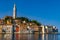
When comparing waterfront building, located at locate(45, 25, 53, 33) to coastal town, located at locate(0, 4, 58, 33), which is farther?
waterfront building, located at locate(45, 25, 53, 33)

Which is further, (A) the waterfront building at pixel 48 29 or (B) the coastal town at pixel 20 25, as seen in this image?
(A) the waterfront building at pixel 48 29

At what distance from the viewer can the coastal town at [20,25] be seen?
120919 millimetres

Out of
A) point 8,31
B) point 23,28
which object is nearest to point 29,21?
point 23,28

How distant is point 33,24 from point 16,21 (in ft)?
31.5

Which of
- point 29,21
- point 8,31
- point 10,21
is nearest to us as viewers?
point 8,31

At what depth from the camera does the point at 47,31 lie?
142125 millimetres

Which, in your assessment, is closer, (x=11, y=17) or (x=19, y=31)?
(x=19, y=31)

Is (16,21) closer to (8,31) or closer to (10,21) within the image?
(10,21)

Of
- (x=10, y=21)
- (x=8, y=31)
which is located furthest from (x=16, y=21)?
(x=8, y=31)

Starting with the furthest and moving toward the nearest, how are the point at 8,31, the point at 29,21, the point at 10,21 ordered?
1. the point at 29,21
2. the point at 10,21
3. the point at 8,31

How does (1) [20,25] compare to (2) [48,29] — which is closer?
(1) [20,25]

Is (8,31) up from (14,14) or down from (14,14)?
down

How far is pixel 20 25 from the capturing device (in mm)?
126750

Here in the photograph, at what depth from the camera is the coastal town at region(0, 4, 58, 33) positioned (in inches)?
4761
